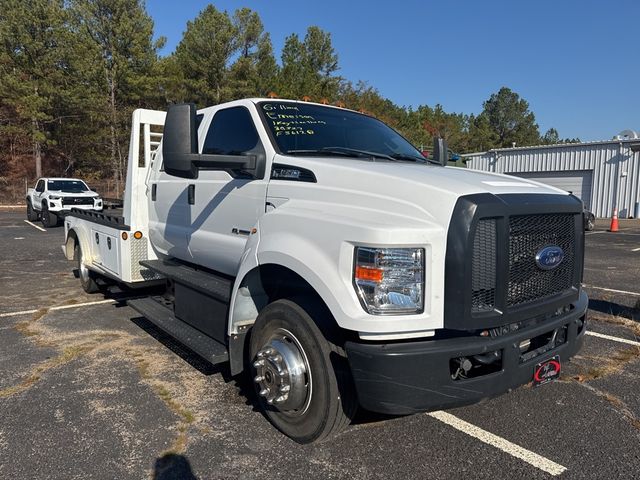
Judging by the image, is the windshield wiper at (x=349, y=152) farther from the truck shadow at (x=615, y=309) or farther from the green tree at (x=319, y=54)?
the green tree at (x=319, y=54)

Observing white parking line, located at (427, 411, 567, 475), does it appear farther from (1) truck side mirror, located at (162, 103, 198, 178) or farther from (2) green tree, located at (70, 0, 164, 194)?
(2) green tree, located at (70, 0, 164, 194)

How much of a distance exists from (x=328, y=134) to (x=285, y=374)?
191 centimetres

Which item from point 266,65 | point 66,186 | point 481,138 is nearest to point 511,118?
point 481,138

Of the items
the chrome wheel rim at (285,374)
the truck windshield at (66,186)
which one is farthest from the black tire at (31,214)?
the chrome wheel rim at (285,374)

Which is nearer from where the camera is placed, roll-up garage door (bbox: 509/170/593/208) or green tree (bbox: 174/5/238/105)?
roll-up garage door (bbox: 509/170/593/208)

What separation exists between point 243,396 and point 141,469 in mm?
1105

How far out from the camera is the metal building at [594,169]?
24312mm

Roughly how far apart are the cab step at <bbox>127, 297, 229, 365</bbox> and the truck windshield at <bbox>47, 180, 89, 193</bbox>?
54.1 ft

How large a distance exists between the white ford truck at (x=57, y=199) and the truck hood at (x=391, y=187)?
16.0 meters

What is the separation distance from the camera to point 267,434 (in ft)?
11.0

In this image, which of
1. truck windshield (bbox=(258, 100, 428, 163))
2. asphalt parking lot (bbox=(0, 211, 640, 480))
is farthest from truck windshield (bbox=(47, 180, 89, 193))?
truck windshield (bbox=(258, 100, 428, 163))

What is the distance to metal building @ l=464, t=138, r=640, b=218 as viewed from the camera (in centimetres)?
2431

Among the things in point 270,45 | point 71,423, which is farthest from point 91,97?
point 71,423

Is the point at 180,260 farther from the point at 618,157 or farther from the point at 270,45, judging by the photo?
the point at 270,45
